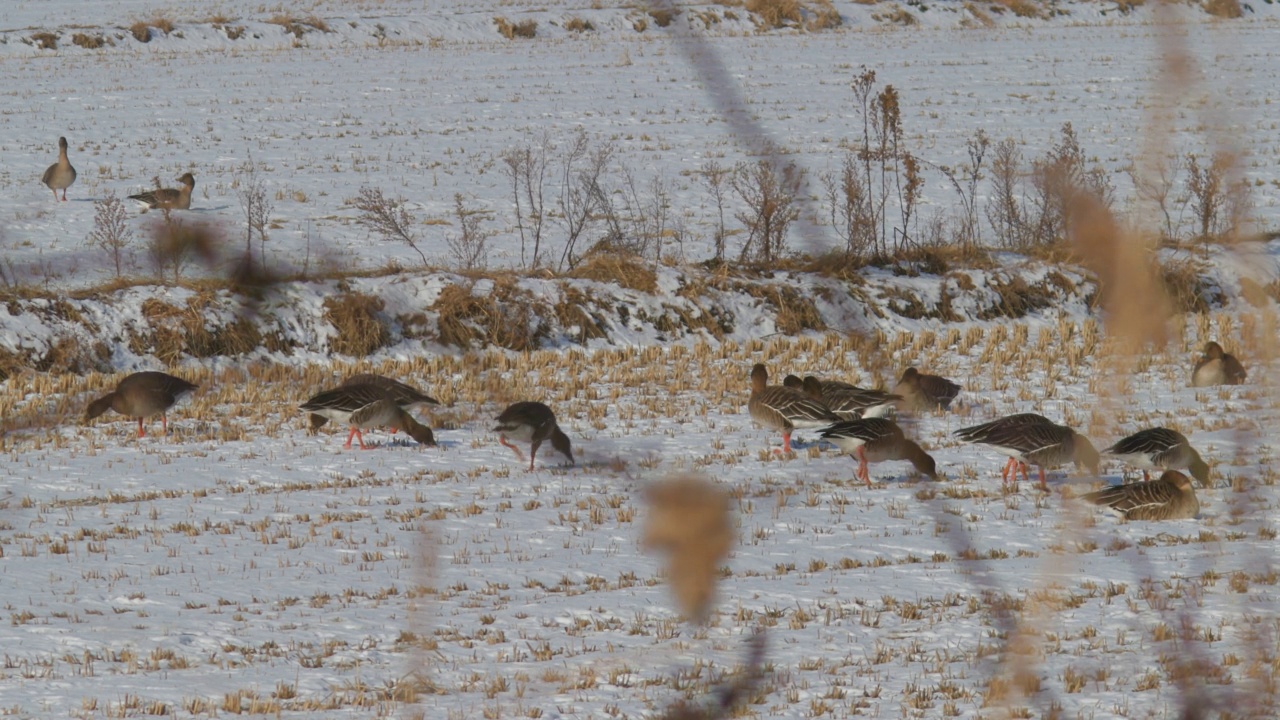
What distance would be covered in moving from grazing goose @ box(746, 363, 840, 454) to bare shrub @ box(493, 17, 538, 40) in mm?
40123

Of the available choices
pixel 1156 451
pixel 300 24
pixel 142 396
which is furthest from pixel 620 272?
pixel 300 24

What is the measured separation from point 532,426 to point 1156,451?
506 cm

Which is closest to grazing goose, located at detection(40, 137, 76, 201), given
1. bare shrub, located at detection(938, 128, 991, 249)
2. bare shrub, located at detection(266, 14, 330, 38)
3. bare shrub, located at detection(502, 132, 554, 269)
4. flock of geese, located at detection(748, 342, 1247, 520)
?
bare shrub, located at detection(502, 132, 554, 269)

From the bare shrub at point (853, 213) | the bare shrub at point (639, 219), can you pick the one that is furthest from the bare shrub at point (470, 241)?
the bare shrub at point (853, 213)

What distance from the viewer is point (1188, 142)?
106ft

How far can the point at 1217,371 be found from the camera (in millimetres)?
15734

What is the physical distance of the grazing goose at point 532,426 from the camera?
11133mm

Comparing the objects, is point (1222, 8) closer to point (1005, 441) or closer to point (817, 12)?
point (817, 12)

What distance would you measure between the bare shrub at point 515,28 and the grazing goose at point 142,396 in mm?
38512

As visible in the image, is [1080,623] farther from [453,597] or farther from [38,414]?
[38,414]

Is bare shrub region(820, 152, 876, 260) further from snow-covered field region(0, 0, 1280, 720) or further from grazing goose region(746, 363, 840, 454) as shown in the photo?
grazing goose region(746, 363, 840, 454)

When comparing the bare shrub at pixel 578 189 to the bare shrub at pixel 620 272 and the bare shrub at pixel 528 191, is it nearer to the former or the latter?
the bare shrub at pixel 528 191

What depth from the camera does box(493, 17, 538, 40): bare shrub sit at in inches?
1997

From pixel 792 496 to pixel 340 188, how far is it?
21.3 metres
